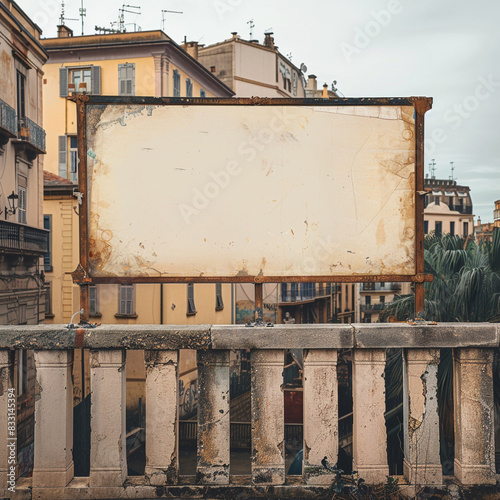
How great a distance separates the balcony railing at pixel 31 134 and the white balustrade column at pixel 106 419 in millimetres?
16077

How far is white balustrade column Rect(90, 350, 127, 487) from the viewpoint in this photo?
16.5 feet

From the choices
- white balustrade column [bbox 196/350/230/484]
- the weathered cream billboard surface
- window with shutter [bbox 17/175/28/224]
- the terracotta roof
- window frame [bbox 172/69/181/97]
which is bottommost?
white balustrade column [bbox 196/350/230/484]

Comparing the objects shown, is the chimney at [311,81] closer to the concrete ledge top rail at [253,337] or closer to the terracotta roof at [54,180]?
the terracotta roof at [54,180]

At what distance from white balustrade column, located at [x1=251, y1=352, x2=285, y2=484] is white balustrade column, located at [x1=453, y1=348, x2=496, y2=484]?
1.73 meters

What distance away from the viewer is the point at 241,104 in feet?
17.5

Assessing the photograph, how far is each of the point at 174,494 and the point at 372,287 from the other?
47484 millimetres

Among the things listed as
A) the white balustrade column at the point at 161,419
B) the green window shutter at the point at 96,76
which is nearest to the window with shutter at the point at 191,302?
the green window shutter at the point at 96,76

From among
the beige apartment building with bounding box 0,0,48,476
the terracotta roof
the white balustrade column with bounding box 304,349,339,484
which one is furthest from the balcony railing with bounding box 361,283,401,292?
the white balustrade column with bounding box 304,349,339,484

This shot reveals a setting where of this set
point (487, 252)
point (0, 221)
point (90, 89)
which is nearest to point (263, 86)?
point (90, 89)

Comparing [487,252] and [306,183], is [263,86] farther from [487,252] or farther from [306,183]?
[306,183]

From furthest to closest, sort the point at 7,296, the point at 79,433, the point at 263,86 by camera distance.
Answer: the point at 263,86
the point at 7,296
the point at 79,433

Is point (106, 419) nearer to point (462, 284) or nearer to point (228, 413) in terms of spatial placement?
point (228, 413)

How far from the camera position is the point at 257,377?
16.6 feet

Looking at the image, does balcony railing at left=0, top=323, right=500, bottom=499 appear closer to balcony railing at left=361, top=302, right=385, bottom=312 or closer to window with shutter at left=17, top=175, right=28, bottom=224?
window with shutter at left=17, top=175, right=28, bottom=224
